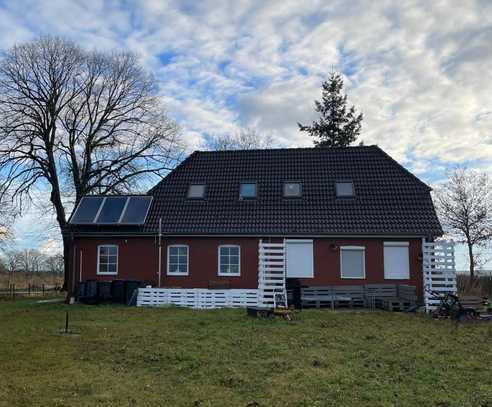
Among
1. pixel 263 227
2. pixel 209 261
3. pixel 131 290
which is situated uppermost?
pixel 263 227

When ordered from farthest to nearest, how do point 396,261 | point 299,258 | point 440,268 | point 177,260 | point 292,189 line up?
point 292,189, point 177,260, point 299,258, point 396,261, point 440,268

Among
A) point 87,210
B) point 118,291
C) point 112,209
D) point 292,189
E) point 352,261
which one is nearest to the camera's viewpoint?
point 118,291

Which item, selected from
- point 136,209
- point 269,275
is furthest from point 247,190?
point 269,275

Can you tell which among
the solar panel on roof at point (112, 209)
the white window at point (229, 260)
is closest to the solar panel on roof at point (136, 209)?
the solar panel on roof at point (112, 209)

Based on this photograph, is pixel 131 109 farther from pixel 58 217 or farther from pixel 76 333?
pixel 76 333

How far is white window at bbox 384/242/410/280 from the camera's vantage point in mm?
20359

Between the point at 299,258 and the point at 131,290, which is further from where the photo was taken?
the point at 299,258

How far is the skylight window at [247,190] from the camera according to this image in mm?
22453

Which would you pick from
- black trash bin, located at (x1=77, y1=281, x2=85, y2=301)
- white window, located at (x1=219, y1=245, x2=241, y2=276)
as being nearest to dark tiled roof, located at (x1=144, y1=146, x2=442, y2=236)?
white window, located at (x1=219, y1=245, x2=241, y2=276)

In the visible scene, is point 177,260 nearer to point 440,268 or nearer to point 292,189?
point 292,189

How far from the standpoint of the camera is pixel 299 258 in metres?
20.8

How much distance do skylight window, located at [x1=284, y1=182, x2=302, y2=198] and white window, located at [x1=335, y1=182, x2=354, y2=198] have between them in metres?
1.65

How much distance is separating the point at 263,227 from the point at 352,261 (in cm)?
382

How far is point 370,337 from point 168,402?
258 inches
